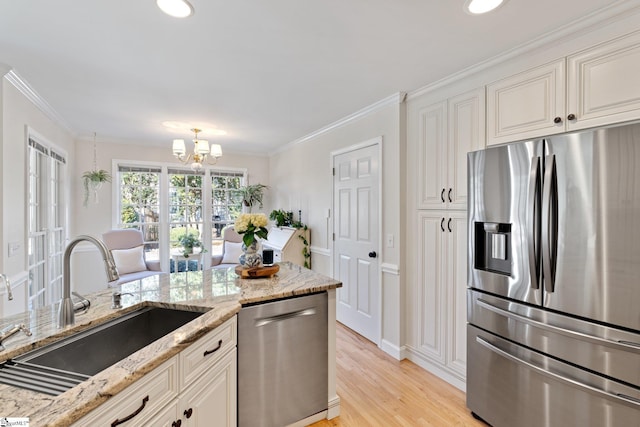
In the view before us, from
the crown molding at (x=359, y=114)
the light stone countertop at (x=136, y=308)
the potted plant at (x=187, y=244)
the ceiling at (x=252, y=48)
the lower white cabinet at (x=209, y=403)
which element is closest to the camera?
the light stone countertop at (x=136, y=308)

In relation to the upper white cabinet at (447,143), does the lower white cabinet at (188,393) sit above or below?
below

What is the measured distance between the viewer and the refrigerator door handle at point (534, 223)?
1.69m

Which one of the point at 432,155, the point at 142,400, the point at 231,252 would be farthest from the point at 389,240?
the point at 231,252

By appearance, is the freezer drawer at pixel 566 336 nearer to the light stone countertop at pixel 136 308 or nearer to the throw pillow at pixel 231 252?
the light stone countertop at pixel 136 308

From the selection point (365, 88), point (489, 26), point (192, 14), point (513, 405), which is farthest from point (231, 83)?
point (513, 405)

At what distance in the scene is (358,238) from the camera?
3459mm

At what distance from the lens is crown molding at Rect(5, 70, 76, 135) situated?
2.43 m

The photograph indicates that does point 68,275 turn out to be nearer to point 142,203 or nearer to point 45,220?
point 45,220

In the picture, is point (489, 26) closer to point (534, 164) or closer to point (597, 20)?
point (597, 20)

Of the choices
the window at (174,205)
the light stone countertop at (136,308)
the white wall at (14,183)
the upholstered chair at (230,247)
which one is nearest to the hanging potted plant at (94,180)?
the window at (174,205)

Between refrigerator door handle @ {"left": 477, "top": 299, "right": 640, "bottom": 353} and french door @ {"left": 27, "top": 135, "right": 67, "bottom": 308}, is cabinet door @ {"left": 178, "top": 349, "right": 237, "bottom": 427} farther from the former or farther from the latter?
french door @ {"left": 27, "top": 135, "right": 67, "bottom": 308}

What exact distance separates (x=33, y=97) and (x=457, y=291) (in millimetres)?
4256

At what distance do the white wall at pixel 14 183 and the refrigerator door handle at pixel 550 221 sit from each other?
12.2ft

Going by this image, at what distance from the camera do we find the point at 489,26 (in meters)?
1.76
